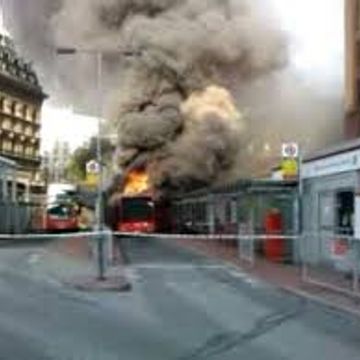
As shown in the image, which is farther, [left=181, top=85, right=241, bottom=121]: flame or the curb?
[left=181, top=85, right=241, bottom=121]: flame

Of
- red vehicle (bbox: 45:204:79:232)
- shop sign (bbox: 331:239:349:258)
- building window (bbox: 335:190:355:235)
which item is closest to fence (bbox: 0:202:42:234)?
red vehicle (bbox: 45:204:79:232)

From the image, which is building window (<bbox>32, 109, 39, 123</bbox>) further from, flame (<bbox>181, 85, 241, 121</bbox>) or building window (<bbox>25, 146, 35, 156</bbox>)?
flame (<bbox>181, 85, 241, 121</bbox>)

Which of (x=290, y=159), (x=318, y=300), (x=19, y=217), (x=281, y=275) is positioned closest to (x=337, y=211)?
(x=281, y=275)

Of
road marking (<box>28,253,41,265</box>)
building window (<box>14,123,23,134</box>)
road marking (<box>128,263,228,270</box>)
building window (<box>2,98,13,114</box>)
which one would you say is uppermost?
building window (<box>2,98,13,114</box>)

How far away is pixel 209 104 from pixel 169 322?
4066 cm

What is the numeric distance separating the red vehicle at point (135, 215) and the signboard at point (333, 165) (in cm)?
2416

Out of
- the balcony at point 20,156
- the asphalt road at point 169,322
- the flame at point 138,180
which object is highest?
the balcony at point 20,156

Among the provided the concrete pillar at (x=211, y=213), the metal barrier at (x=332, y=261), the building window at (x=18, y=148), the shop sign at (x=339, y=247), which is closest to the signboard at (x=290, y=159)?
the metal barrier at (x=332, y=261)

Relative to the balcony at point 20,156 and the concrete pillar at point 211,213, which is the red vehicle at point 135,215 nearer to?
the concrete pillar at point 211,213

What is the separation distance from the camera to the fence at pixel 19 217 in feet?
164

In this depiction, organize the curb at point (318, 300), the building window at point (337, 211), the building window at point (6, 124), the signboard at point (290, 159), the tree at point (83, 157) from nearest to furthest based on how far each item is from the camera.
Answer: the curb at point (318, 300)
the building window at point (337, 211)
the signboard at point (290, 159)
the tree at point (83, 157)
the building window at point (6, 124)

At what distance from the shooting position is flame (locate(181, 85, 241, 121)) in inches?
2247

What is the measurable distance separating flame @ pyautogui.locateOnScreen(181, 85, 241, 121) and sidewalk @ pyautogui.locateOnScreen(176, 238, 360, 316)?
11.9 meters

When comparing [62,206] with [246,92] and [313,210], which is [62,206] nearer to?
[246,92]
